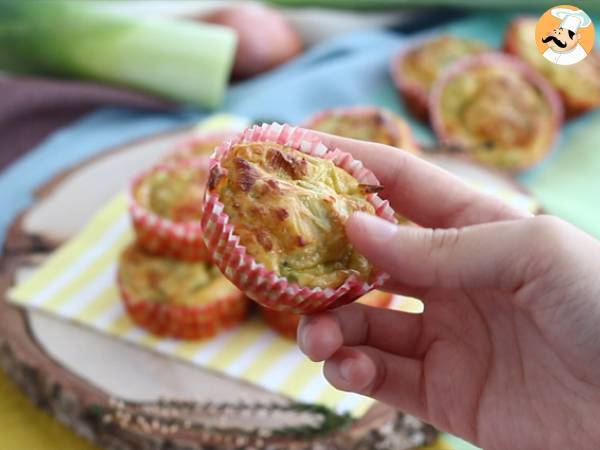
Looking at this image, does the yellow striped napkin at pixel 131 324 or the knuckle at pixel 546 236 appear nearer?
the knuckle at pixel 546 236

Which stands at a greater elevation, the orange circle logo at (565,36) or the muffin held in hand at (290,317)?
the orange circle logo at (565,36)

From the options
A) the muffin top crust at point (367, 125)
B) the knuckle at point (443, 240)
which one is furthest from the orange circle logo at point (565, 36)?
the muffin top crust at point (367, 125)

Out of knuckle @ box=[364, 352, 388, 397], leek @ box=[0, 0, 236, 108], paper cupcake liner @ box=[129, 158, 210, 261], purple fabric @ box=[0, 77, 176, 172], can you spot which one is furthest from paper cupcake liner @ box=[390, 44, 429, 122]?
knuckle @ box=[364, 352, 388, 397]

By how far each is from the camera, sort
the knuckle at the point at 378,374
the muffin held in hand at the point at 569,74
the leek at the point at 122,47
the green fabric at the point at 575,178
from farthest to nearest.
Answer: the leek at the point at 122,47
the muffin held in hand at the point at 569,74
the green fabric at the point at 575,178
the knuckle at the point at 378,374

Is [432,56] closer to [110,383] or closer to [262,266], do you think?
[110,383]

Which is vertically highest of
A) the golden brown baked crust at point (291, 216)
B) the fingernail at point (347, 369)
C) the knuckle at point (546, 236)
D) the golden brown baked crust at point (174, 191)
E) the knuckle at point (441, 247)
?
the knuckle at point (546, 236)

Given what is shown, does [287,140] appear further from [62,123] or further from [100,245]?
[62,123]

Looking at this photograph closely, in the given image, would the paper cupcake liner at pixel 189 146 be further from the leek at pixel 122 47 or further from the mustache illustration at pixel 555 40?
the mustache illustration at pixel 555 40

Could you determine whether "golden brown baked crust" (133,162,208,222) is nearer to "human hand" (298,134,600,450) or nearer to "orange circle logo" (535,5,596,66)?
"human hand" (298,134,600,450)

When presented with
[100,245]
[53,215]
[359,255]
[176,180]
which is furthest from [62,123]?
[359,255]
